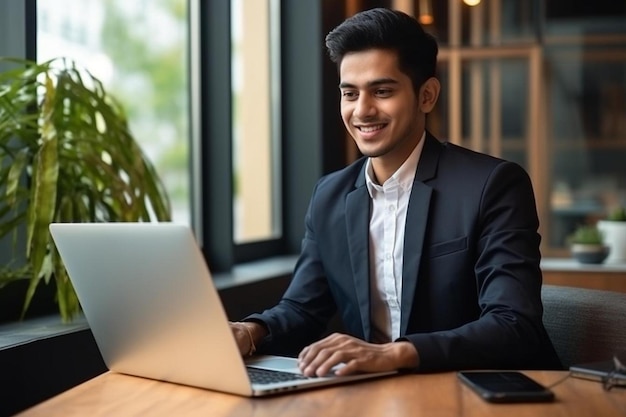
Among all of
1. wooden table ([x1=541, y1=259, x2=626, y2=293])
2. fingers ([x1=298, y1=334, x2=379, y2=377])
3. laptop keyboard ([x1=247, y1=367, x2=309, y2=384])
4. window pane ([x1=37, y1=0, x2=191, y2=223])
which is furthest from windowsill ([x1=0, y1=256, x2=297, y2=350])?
wooden table ([x1=541, y1=259, x2=626, y2=293])

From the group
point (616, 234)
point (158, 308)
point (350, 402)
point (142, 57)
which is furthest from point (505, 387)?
point (616, 234)

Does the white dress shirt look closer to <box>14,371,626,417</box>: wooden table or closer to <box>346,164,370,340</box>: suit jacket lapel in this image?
<box>346,164,370,340</box>: suit jacket lapel

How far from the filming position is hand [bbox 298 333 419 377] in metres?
1.61

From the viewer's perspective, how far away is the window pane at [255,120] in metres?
4.27

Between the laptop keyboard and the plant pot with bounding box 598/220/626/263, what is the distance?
3.04m

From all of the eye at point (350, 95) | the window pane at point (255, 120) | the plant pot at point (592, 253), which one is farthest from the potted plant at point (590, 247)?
the eye at point (350, 95)

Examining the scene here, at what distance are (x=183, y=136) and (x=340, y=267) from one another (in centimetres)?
173

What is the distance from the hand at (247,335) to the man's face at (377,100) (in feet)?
1.58

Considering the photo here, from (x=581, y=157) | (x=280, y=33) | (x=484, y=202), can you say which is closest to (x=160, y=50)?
(x=280, y=33)

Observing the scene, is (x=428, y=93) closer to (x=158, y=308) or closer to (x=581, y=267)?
(x=158, y=308)

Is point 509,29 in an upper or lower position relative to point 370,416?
upper

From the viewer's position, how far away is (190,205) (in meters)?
3.85

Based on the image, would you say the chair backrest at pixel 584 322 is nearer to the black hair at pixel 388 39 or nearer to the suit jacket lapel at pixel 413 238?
the suit jacket lapel at pixel 413 238

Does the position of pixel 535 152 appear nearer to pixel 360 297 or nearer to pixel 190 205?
pixel 190 205
